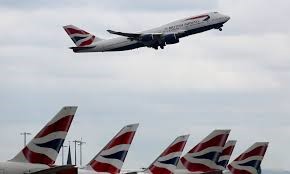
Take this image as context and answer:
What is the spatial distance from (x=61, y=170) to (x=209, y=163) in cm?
2175

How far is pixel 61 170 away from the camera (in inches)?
1672

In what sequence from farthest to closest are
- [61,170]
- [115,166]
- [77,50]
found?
1. [77,50]
2. [115,166]
3. [61,170]

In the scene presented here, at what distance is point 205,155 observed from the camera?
62531 mm

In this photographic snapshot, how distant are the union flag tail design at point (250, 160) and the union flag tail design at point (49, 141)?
23351 millimetres

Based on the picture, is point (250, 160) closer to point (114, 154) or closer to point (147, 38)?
point (114, 154)

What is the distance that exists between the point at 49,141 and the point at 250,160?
25.1 metres

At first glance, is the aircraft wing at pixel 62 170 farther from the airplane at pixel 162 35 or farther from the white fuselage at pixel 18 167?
the airplane at pixel 162 35

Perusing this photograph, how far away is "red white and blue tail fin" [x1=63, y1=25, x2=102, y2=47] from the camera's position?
133 meters

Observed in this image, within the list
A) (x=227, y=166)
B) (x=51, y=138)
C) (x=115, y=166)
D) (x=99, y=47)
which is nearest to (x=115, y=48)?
(x=99, y=47)

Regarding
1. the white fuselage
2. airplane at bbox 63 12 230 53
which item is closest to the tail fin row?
the white fuselage

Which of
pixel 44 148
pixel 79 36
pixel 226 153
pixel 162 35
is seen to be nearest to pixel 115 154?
pixel 44 148

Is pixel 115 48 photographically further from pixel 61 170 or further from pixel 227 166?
pixel 61 170

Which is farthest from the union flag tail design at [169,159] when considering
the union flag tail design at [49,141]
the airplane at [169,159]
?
the union flag tail design at [49,141]

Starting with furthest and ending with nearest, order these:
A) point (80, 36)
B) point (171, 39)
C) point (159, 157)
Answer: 1. point (80, 36)
2. point (171, 39)
3. point (159, 157)
